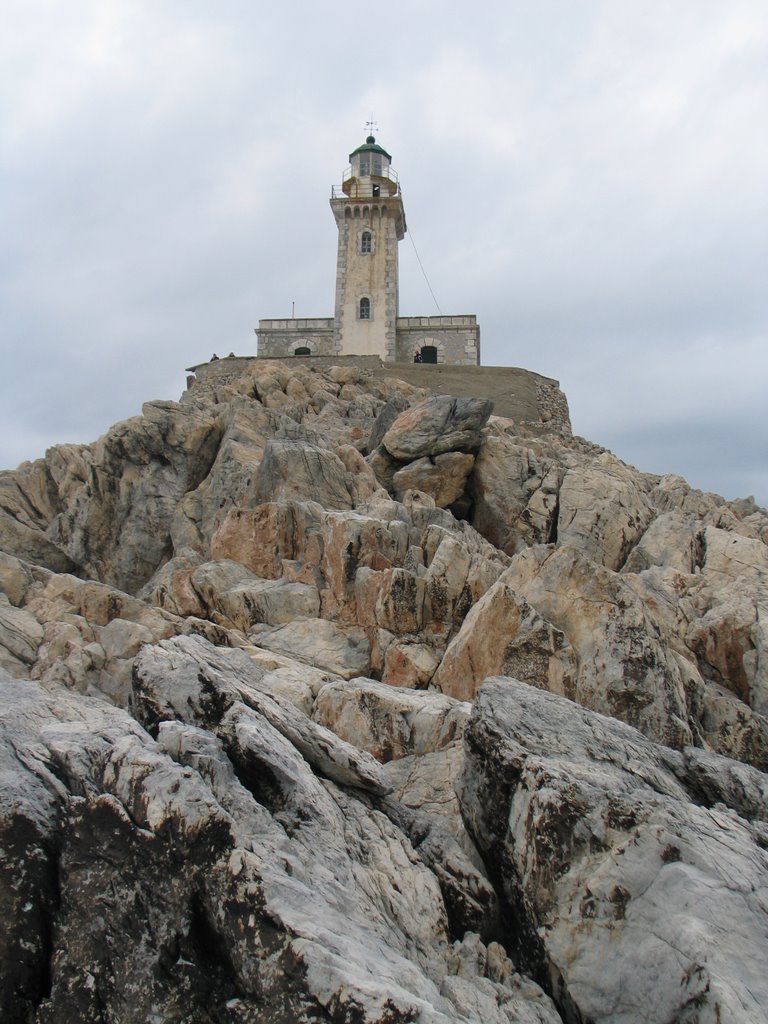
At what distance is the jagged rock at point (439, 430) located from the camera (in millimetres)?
32969

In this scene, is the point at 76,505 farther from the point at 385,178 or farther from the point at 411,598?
the point at 385,178

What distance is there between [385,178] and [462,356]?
791 inches

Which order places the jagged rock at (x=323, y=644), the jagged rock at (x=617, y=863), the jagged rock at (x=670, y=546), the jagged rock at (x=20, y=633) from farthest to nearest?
the jagged rock at (x=670, y=546) < the jagged rock at (x=323, y=644) < the jagged rock at (x=20, y=633) < the jagged rock at (x=617, y=863)

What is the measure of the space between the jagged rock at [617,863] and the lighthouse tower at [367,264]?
56606 millimetres

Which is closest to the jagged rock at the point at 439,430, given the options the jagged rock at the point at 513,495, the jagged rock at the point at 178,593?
the jagged rock at the point at 513,495

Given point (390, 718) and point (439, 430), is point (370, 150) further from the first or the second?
point (390, 718)

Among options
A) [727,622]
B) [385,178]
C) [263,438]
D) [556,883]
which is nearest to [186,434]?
[263,438]

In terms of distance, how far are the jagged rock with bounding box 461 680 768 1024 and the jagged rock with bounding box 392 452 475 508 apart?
2007 cm

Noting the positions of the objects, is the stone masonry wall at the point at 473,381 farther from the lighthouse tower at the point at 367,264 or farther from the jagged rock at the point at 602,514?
the jagged rock at the point at 602,514

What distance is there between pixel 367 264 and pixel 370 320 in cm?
548

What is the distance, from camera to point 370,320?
220ft

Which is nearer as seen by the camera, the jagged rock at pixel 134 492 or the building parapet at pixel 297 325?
the jagged rock at pixel 134 492

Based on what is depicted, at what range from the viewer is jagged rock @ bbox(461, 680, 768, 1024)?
8.05 meters

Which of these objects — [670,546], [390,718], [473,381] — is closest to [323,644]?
[390,718]
